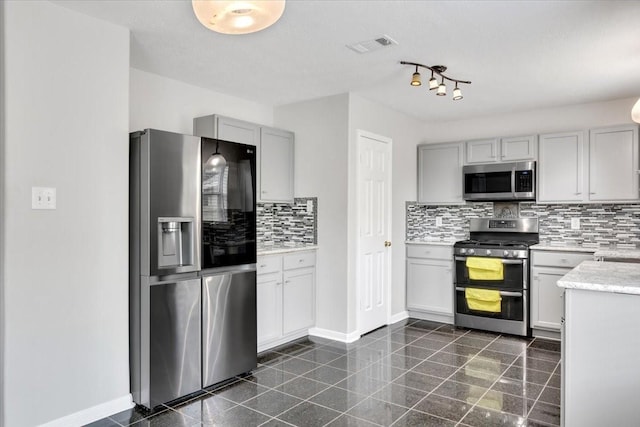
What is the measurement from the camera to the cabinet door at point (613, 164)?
4242 mm

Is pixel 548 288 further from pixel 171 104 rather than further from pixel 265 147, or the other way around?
pixel 171 104

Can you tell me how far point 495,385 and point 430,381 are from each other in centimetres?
45

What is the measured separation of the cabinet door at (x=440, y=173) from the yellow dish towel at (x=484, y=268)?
2.68ft

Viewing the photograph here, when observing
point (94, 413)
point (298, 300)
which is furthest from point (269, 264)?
point (94, 413)

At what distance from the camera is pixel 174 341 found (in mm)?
2898

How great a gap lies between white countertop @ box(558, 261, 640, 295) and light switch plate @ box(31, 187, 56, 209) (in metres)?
2.66

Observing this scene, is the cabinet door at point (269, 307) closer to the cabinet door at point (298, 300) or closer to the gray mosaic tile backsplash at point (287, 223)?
the cabinet door at point (298, 300)

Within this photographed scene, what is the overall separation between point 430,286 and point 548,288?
1208 millimetres

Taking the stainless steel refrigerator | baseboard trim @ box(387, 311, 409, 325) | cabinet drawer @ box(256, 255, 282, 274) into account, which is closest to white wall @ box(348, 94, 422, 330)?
baseboard trim @ box(387, 311, 409, 325)

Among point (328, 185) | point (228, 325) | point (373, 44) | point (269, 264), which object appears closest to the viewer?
point (373, 44)

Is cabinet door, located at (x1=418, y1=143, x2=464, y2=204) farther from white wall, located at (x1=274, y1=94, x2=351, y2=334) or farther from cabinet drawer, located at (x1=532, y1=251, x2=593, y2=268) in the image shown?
white wall, located at (x1=274, y1=94, x2=351, y2=334)

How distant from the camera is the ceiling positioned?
2.51 metres

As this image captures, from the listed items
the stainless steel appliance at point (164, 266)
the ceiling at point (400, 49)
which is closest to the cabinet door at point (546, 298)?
the ceiling at point (400, 49)

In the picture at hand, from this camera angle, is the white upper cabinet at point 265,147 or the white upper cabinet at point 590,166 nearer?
the white upper cabinet at point 265,147
